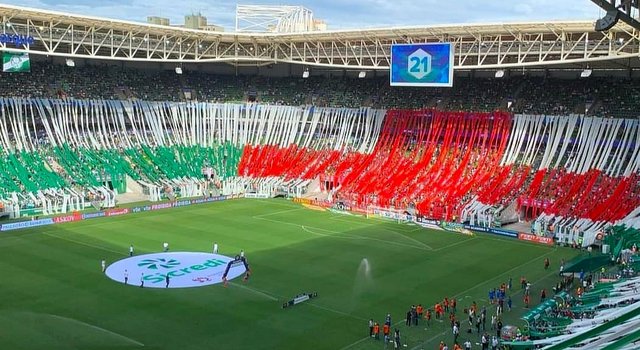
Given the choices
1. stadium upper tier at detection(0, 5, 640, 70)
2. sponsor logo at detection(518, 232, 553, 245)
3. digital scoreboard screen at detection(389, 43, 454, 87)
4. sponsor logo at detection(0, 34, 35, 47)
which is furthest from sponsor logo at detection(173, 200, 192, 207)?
sponsor logo at detection(518, 232, 553, 245)

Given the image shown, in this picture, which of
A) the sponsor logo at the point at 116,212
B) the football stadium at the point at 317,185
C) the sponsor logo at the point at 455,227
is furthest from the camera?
the sponsor logo at the point at 116,212

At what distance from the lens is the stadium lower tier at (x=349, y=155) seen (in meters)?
54.8

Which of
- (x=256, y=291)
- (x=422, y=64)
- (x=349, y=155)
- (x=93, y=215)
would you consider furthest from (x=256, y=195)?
(x=256, y=291)

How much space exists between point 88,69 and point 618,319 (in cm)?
7030

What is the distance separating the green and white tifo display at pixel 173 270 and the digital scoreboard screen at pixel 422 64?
2577 centimetres

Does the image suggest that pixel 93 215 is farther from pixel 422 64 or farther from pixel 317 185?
pixel 422 64

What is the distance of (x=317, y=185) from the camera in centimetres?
6688

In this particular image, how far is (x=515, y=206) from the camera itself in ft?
179

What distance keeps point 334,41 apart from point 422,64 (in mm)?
11071

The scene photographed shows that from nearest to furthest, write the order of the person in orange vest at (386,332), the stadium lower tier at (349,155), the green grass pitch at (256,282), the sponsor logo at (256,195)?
1. the person in orange vest at (386,332)
2. the green grass pitch at (256,282)
3. the stadium lower tier at (349,155)
4. the sponsor logo at (256,195)

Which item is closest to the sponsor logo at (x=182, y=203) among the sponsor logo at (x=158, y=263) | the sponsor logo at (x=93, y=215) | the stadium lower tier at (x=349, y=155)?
the stadium lower tier at (x=349, y=155)

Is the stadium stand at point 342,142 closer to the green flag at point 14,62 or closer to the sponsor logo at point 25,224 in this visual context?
the sponsor logo at point 25,224

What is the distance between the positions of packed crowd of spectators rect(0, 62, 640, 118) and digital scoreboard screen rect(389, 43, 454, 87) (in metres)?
12.6

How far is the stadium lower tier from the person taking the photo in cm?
5478
